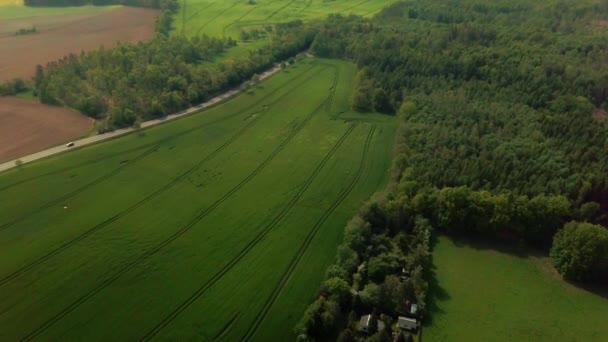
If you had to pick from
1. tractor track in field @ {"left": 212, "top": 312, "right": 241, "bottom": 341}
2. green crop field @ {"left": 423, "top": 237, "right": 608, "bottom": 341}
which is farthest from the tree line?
green crop field @ {"left": 423, "top": 237, "right": 608, "bottom": 341}

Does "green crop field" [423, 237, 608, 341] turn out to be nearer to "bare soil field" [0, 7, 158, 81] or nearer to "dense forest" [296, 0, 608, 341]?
"dense forest" [296, 0, 608, 341]

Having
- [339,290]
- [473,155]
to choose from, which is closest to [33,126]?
[339,290]

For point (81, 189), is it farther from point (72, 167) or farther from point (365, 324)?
point (365, 324)

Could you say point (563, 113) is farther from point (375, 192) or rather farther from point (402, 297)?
point (402, 297)

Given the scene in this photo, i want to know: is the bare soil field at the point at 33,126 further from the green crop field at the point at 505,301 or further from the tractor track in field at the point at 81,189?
the green crop field at the point at 505,301

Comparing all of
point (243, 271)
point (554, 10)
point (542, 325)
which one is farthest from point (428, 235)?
point (554, 10)

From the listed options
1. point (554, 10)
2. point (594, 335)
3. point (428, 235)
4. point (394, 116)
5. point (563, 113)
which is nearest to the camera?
point (594, 335)
